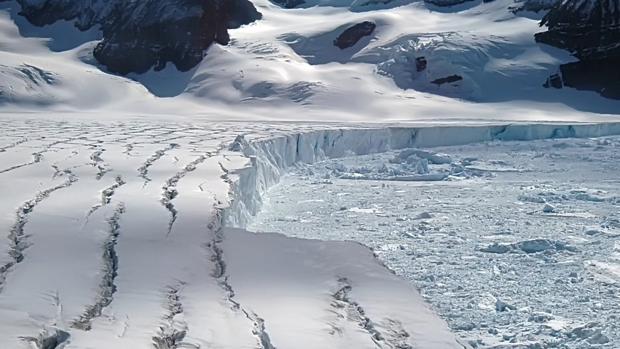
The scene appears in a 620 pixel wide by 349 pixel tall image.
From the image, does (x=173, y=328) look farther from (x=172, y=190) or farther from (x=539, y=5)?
(x=539, y=5)

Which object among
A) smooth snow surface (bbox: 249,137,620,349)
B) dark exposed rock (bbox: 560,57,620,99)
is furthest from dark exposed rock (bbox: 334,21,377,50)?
smooth snow surface (bbox: 249,137,620,349)

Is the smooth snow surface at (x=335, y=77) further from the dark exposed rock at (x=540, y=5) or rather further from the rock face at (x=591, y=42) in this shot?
the dark exposed rock at (x=540, y=5)

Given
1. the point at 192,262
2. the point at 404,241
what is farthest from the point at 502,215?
the point at 192,262

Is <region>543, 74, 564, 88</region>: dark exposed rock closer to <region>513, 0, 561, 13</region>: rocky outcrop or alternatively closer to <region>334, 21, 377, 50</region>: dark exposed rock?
<region>513, 0, 561, 13</region>: rocky outcrop

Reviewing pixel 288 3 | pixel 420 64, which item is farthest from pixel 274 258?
pixel 288 3

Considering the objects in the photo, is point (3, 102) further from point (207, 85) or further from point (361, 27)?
point (361, 27)
